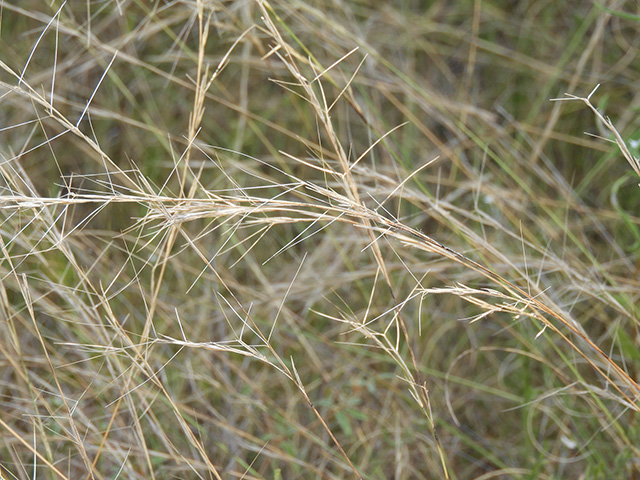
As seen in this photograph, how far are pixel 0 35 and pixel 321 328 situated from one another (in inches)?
45.1

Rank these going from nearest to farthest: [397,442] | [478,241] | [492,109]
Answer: [478,241]
[397,442]
[492,109]

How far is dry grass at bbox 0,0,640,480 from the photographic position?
1130 mm

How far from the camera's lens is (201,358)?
4.42ft

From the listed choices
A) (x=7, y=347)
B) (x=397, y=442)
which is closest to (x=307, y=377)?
(x=397, y=442)

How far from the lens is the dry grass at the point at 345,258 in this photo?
3.71 feet

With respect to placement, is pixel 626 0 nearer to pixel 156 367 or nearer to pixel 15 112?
pixel 156 367

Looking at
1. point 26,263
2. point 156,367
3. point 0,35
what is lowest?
point 156,367

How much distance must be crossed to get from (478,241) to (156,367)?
703 millimetres

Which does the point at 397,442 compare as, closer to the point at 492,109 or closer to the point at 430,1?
the point at 492,109

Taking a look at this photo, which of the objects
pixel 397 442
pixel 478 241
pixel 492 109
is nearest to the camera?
pixel 478 241

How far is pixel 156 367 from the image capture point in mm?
1375

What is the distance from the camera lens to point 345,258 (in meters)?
1.44

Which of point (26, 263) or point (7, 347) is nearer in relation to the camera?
point (7, 347)

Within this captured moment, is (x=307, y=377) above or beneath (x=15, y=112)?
beneath
